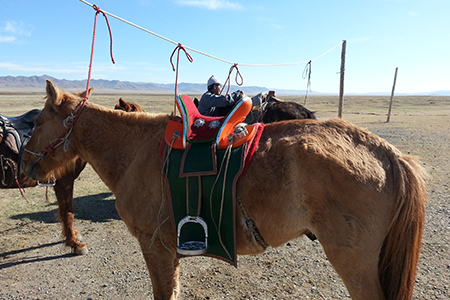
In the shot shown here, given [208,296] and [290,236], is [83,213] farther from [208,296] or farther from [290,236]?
[290,236]

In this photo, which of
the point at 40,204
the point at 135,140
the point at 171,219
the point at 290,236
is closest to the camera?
the point at 290,236

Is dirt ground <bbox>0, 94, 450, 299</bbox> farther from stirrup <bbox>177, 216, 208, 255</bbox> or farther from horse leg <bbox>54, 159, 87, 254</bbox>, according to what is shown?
stirrup <bbox>177, 216, 208, 255</bbox>

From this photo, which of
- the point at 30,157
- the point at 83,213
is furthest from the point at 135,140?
the point at 83,213

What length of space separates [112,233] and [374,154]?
460cm

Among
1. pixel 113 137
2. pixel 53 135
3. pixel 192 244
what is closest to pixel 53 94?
pixel 53 135

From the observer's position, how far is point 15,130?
4699 millimetres

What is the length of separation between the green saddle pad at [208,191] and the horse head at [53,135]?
1227mm

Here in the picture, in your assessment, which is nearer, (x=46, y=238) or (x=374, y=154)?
(x=374, y=154)

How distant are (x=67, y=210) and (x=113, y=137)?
8.35 feet

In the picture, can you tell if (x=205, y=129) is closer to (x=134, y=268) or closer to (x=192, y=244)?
(x=192, y=244)

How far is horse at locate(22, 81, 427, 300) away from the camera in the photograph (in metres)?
1.90

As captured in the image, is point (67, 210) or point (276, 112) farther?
point (276, 112)

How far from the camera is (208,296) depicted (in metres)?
3.41

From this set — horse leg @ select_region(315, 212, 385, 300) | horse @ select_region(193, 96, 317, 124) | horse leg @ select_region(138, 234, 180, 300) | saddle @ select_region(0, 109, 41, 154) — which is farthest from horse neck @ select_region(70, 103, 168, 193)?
horse @ select_region(193, 96, 317, 124)
